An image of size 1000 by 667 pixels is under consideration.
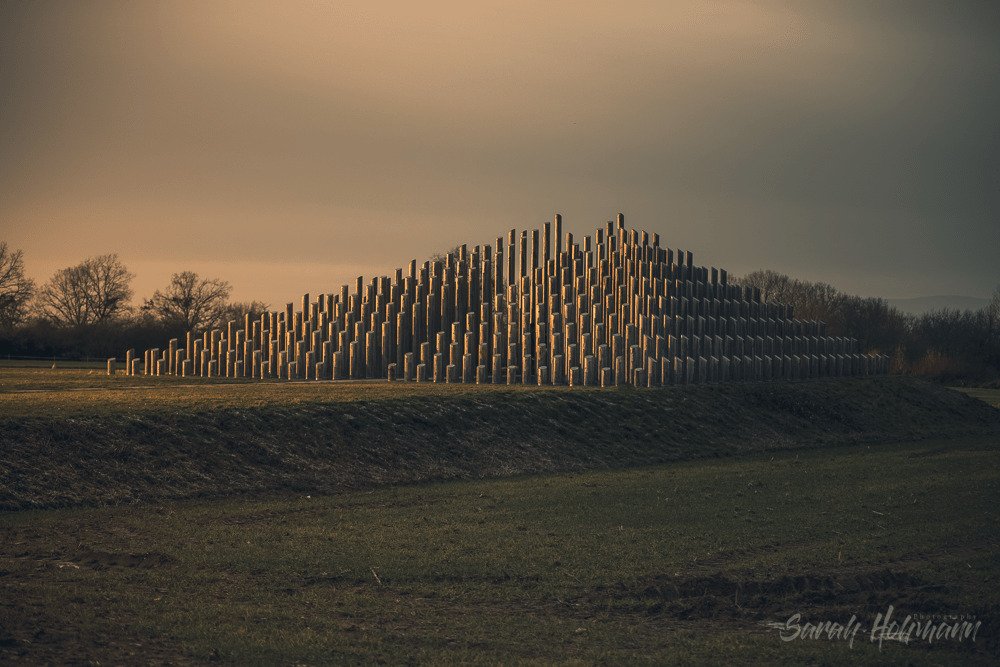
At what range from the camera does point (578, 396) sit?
3247 centimetres

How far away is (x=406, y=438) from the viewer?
26641 millimetres

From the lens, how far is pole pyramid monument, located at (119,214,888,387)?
37375mm

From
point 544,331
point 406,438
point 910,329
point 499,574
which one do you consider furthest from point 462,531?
point 910,329

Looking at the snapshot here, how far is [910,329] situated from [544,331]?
79894 mm

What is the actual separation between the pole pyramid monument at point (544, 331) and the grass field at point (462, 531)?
407cm

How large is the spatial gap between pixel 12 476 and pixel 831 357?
3311cm

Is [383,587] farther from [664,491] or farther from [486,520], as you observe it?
[664,491]

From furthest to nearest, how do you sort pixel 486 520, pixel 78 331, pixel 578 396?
1. pixel 78 331
2. pixel 578 396
3. pixel 486 520

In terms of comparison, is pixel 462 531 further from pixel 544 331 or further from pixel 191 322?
pixel 191 322

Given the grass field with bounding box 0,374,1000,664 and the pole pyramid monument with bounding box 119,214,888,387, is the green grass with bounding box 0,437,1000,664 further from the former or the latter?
the pole pyramid monument with bounding box 119,214,888,387

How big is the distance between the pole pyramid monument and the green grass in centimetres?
1453

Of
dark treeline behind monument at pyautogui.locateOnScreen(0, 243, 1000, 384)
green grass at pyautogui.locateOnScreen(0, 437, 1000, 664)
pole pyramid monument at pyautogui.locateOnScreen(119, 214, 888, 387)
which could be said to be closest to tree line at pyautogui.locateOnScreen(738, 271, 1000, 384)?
dark treeline behind monument at pyautogui.locateOnScreen(0, 243, 1000, 384)

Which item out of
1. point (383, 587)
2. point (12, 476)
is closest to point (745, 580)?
point (383, 587)

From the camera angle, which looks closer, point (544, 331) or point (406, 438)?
point (406, 438)
